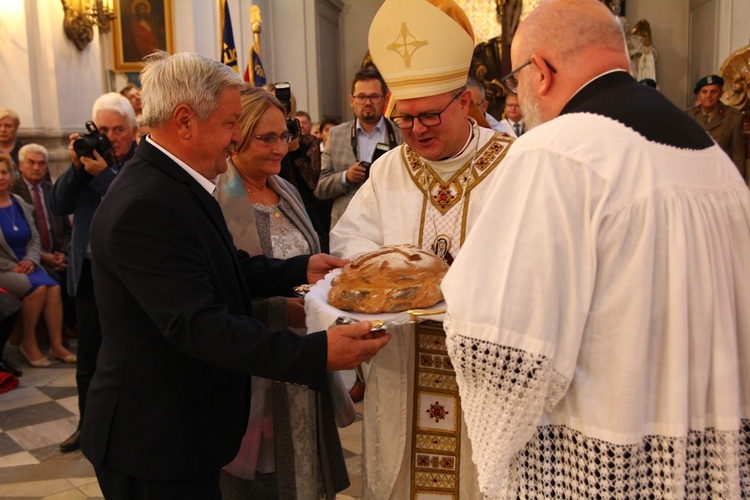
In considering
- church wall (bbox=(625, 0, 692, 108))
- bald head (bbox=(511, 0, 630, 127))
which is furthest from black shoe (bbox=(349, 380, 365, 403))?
church wall (bbox=(625, 0, 692, 108))

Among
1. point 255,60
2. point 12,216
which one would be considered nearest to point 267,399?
point 12,216

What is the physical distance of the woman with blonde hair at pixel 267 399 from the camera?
259cm

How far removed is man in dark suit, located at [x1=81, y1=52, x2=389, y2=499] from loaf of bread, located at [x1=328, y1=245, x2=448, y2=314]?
4.8 inches

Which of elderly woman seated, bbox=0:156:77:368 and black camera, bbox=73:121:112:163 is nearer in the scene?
black camera, bbox=73:121:112:163

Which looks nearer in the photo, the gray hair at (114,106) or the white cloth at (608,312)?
the white cloth at (608,312)

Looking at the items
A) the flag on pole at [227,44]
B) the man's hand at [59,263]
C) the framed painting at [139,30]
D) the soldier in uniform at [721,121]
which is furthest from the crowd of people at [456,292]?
the framed painting at [139,30]

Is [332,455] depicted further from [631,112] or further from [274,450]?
[631,112]

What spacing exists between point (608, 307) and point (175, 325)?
3.12ft

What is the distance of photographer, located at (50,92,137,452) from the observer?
367 cm

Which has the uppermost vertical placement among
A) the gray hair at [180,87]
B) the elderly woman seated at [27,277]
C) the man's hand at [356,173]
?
the gray hair at [180,87]

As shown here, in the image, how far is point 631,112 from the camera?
1449 mm

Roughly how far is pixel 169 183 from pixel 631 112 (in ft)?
3.52

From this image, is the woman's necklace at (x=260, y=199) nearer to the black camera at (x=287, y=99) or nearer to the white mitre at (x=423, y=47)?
the white mitre at (x=423, y=47)

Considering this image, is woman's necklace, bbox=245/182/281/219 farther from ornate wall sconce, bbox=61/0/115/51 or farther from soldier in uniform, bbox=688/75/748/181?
soldier in uniform, bbox=688/75/748/181
